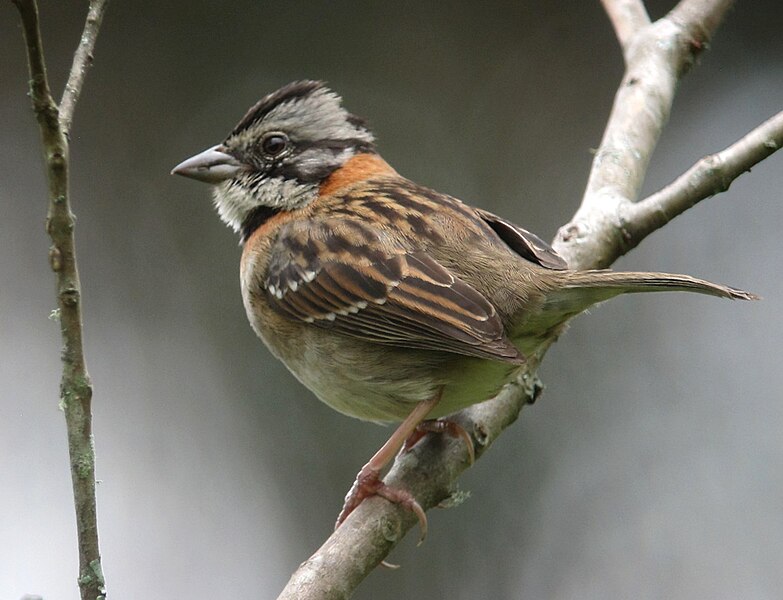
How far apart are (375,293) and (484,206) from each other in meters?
3.38

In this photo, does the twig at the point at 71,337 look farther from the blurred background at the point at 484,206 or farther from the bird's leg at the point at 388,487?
the blurred background at the point at 484,206

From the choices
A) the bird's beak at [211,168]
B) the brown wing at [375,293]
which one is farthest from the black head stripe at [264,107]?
the brown wing at [375,293]

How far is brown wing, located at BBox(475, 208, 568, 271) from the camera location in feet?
12.6

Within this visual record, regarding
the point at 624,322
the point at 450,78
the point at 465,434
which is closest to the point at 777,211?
the point at 624,322

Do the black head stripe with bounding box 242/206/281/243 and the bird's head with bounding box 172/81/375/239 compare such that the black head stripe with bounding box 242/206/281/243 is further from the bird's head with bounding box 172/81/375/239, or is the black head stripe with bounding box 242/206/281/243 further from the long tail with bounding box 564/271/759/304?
the long tail with bounding box 564/271/759/304

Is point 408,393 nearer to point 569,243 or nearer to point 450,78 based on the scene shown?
point 569,243

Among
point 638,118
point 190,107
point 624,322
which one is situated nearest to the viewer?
point 638,118

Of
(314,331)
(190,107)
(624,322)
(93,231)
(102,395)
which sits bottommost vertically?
(314,331)

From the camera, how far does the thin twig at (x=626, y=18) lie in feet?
16.7

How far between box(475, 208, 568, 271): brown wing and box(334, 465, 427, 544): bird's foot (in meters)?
1.01

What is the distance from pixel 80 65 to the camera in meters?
2.80

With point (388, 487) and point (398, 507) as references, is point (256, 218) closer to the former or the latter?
point (388, 487)

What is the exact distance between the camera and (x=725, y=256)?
25.6 feet

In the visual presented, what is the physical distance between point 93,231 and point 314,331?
3650 millimetres
